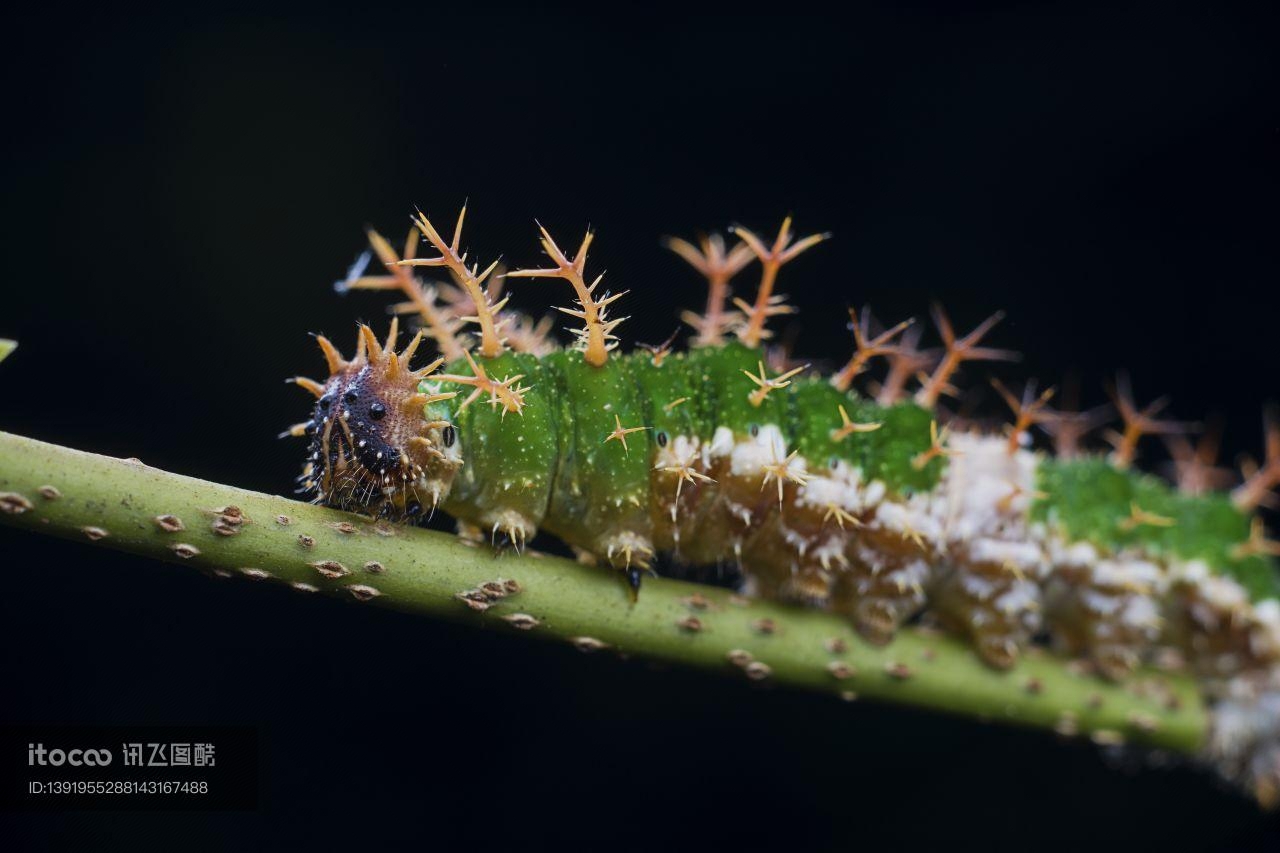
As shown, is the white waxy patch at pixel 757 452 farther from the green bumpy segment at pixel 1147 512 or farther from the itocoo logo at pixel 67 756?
the itocoo logo at pixel 67 756

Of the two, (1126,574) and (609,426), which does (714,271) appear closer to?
(609,426)

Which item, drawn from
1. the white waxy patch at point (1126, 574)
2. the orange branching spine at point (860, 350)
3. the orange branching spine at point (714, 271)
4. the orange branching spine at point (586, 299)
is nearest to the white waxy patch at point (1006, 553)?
the white waxy patch at point (1126, 574)

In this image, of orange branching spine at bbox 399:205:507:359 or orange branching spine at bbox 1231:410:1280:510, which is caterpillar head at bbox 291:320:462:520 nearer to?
orange branching spine at bbox 399:205:507:359

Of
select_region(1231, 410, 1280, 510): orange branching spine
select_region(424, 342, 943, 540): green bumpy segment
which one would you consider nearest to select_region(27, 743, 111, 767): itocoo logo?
select_region(424, 342, 943, 540): green bumpy segment

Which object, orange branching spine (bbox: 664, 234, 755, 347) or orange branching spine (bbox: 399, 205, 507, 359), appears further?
orange branching spine (bbox: 664, 234, 755, 347)

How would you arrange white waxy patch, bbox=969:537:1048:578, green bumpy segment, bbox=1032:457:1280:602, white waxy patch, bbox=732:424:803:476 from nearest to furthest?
1. white waxy patch, bbox=732:424:803:476
2. white waxy patch, bbox=969:537:1048:578
3. green bumpy segment, bbox=1032:457:1280:602

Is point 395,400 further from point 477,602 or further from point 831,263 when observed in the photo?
point 831,263

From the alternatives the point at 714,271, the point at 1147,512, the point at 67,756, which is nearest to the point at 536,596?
the point at 714,271

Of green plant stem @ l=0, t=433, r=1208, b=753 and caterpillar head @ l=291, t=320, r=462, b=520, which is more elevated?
caterpillar head @ l=291, t=320, r=462, b=520
